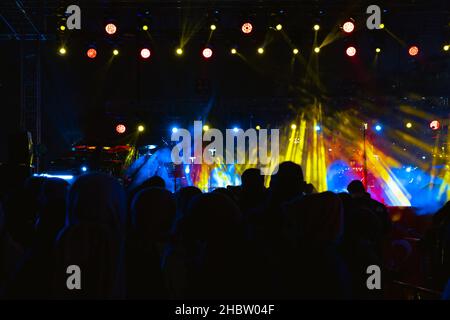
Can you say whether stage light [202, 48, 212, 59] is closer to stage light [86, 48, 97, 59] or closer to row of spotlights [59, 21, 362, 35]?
row of spotlights [59, 21, 362, 35]

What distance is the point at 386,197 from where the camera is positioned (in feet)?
55.8

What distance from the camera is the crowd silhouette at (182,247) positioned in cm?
273

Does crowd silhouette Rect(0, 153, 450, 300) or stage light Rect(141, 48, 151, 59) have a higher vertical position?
stage light Rect(141, 48, 151, 59)

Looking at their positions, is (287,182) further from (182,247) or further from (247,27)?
(247,27)

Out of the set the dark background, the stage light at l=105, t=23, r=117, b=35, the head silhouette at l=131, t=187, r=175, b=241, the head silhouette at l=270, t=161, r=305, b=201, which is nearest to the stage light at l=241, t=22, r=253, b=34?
the dark background

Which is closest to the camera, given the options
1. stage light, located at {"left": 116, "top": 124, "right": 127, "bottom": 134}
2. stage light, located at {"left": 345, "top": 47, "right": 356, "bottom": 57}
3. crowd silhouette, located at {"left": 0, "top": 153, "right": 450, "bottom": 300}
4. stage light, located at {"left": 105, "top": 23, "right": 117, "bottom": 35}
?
crowd silhouette, located at {"left": 0, "top": 153, "right": 450, "bottom": 300}

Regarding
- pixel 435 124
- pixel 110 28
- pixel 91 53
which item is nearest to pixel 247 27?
pixel 110 28

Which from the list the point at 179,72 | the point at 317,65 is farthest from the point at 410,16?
the point at 179,72

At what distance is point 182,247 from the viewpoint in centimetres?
335

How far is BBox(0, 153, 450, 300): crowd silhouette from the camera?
273cm

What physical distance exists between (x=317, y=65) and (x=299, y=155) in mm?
3439
